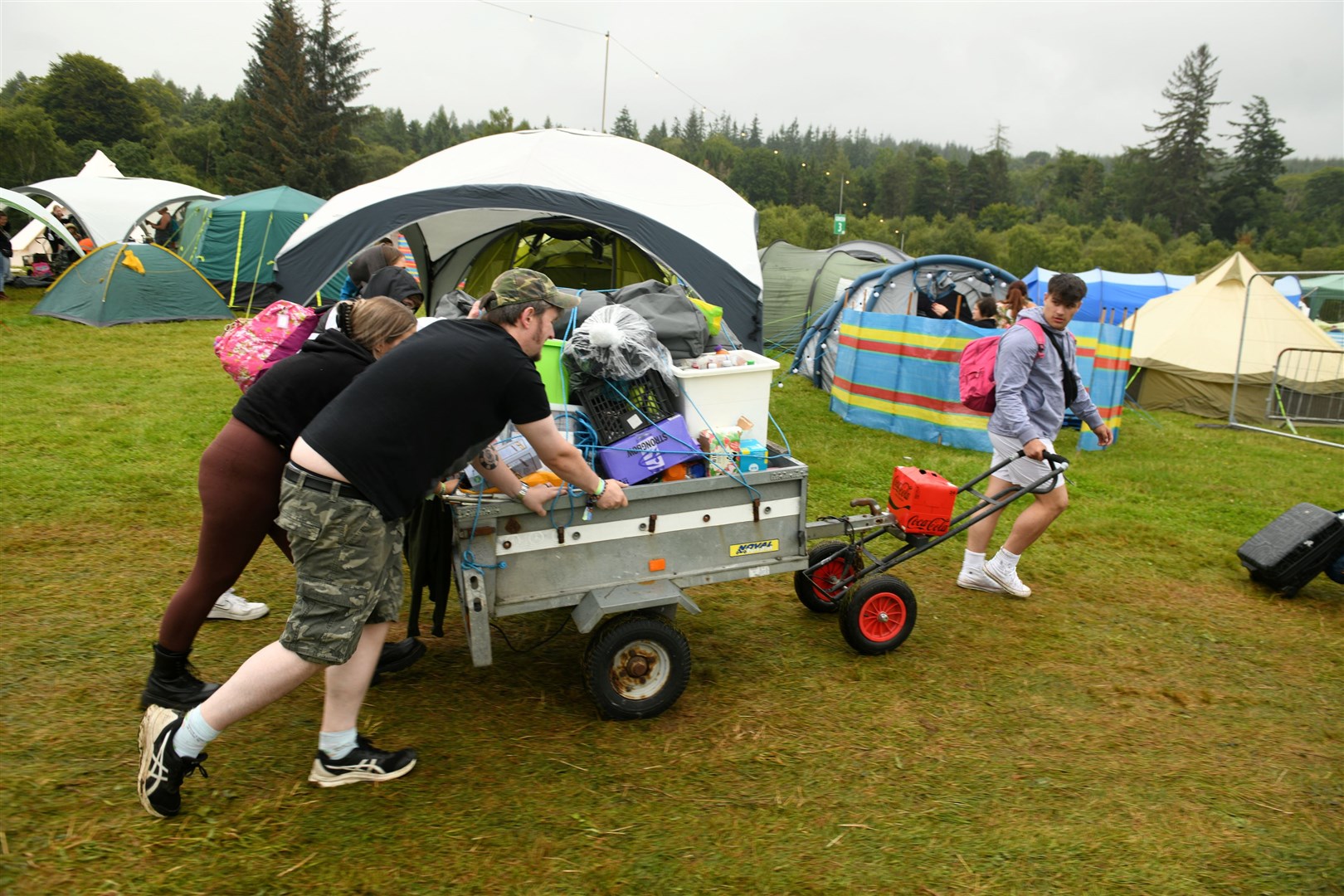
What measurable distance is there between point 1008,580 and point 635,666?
9.24ft

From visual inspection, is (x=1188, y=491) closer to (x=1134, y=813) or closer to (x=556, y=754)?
(x=1134, y=813)

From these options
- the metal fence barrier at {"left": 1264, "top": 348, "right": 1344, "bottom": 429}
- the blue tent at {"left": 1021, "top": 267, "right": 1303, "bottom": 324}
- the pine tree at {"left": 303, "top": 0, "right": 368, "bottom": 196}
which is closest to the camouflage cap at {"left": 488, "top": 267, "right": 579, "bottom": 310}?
the metal fence barrier at {"left": 1264, "top": 348, "right": 1344, "bottom": 429}

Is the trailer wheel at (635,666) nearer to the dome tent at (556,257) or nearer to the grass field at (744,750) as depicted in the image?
the grass field at (744,750)

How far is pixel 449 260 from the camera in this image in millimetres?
10805

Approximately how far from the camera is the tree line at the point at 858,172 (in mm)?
46469

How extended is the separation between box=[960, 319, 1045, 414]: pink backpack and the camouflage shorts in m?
3.68

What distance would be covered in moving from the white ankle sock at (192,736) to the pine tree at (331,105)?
48.8 metres

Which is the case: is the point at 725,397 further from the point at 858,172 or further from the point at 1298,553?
the point at 858,172

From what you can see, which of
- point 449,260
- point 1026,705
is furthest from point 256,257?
point 1026,705

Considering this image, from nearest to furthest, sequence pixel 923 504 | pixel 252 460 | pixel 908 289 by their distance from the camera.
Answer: pixel 252 460 < pixel 923 504 < pixel 908 289

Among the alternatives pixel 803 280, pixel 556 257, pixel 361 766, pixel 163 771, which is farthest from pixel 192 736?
pixel 803 280

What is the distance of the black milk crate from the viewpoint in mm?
3717

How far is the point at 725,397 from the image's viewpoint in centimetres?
392

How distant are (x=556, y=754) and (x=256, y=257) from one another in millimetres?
16961
